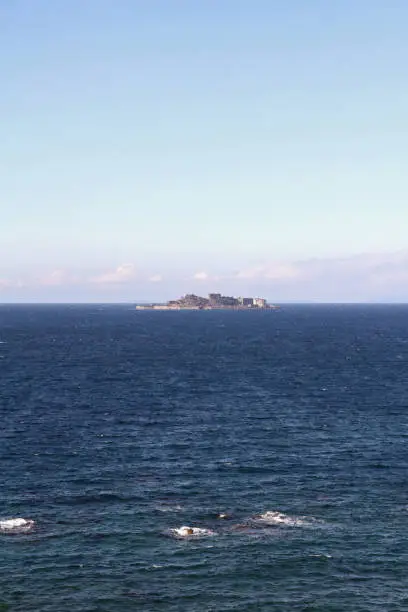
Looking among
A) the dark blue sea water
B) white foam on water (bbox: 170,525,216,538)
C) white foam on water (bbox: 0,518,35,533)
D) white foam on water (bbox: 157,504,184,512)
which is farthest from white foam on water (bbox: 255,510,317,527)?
white foam on water (bbox: 0,518,35,533)

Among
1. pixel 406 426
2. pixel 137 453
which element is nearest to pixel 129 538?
pixel 137 453

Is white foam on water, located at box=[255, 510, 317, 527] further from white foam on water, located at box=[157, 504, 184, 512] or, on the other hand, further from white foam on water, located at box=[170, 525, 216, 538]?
white foam on water, located at box=[157, 504, 184, 512]

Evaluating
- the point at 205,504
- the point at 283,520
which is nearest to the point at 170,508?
the point at 205,504

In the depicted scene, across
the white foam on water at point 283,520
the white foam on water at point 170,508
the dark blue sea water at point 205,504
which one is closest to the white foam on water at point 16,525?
the dark blue sea water at point 205,504

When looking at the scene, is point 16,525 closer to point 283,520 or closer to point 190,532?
point 190,532

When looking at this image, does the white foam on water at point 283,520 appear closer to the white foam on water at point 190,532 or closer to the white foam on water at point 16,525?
the white foam on water at point 190,532

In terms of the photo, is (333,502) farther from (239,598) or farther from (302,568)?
(239,598)
